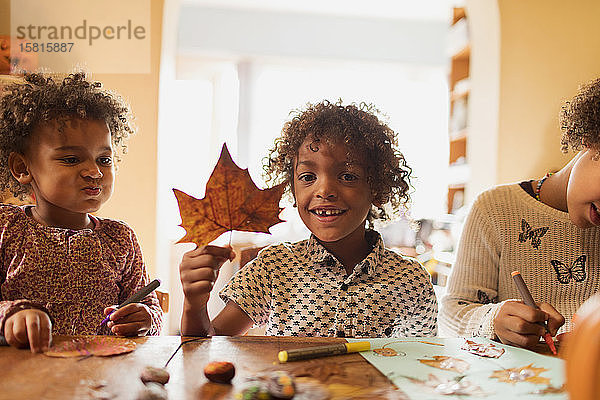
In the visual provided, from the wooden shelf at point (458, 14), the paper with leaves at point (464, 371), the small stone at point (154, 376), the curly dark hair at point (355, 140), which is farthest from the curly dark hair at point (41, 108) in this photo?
the wooden shelf at point (458, 14)

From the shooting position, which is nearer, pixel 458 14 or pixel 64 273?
pixel 64 273

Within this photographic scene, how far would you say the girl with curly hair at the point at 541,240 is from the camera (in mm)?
1038

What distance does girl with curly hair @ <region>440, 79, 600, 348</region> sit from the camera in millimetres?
1038

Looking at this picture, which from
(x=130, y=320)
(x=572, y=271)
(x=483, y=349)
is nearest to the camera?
(x=483, y=349)

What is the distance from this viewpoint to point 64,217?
1.15 meters

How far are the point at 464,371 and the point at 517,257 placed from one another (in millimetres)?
576

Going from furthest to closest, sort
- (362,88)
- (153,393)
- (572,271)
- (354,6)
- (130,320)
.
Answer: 1. (362,88)
2. (354,6)
3. (572,271)
4. (130,320)
5. (153,393)

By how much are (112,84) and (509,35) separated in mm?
1831

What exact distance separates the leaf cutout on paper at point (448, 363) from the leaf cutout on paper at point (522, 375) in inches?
1.6

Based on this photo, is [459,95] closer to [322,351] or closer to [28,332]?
[322,351]

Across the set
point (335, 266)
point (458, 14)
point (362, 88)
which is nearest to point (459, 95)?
point (458, 14)

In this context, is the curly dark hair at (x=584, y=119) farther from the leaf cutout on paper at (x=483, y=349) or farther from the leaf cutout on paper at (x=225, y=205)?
the leaf cutout on paper at (x=225, y=205)

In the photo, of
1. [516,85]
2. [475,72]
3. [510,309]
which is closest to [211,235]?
[510,309]

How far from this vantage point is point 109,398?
1.91 feet
